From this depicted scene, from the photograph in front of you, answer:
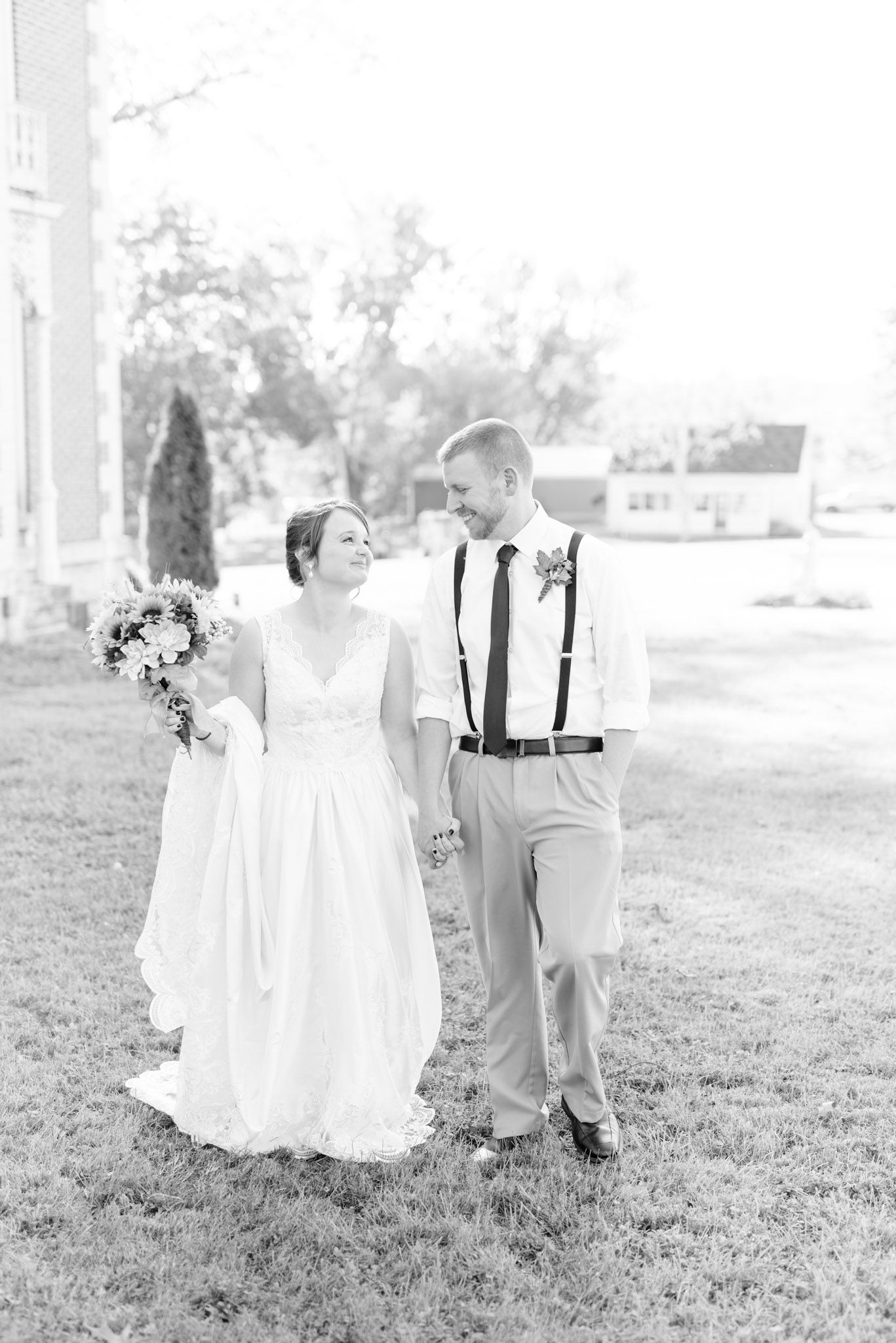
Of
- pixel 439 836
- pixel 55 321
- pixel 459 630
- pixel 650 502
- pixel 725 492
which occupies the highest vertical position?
pixel 55 321

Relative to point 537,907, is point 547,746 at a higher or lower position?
higher

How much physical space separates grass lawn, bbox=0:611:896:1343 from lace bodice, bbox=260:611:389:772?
1.34m

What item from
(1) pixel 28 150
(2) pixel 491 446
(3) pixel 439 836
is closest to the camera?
(2) pixel 491 446

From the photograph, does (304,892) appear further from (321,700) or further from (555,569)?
(555,569)

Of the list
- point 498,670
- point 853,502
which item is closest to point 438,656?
point 498,670

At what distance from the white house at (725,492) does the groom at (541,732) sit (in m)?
53.8

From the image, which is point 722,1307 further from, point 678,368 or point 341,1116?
point 678,368

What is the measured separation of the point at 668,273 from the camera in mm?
56188

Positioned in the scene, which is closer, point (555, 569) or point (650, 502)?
point (555, 569)

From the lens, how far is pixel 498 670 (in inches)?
157

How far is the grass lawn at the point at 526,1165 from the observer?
3.35m

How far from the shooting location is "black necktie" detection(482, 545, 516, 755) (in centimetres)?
398

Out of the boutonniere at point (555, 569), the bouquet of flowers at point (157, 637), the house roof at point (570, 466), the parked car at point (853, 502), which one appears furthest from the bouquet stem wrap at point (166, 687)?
the parked car at point (853, 502)

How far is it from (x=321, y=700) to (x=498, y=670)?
2.24 feet
